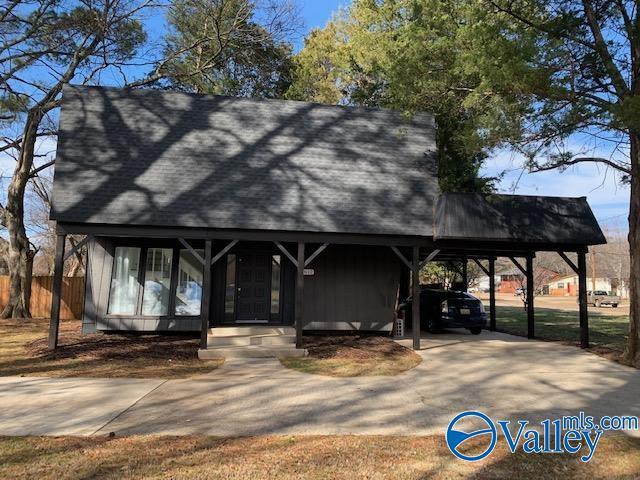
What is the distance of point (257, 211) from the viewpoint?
440 inches

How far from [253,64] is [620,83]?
54.3 ft

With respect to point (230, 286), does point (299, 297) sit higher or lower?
lower

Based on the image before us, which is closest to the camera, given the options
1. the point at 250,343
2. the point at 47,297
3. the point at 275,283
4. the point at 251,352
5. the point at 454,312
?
the point at 251,352

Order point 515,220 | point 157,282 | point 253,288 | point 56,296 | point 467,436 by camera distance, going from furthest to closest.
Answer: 1. point 253,288
2. point 157,282
3. point 515,220
4. point 56,296
5. point 467,436

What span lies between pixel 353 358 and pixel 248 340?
8.57 ft

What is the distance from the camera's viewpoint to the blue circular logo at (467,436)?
471 cm

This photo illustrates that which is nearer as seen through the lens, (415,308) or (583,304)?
(415,308)

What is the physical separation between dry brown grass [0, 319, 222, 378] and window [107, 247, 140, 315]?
770 mm

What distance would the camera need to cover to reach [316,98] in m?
24.3

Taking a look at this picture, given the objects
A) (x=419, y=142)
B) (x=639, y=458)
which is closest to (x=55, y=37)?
(x=419, y=142)

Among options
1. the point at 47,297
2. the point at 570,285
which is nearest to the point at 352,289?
the point at 47,297

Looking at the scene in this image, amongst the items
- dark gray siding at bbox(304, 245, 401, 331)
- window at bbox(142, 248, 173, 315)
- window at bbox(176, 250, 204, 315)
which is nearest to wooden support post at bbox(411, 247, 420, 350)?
dark gray siding at bbox(304, 245, 401, 331)

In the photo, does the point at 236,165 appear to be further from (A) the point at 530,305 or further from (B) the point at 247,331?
(A) the point at 530,305

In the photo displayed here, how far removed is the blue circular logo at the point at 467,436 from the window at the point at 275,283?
8.14 metres
